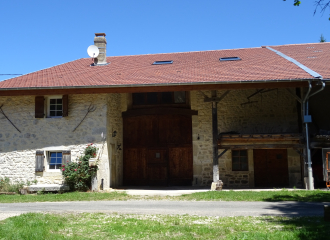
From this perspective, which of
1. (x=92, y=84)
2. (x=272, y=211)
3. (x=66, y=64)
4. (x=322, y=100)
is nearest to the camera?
(x=272, y=211)

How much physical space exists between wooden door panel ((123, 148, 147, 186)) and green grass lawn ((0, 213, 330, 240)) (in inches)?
316

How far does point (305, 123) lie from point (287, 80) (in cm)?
168

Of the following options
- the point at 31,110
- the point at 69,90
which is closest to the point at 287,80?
the point at 69,90

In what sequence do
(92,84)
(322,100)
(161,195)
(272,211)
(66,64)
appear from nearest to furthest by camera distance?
(272,211), (161,195), (92,84), (322,100), (66,64)

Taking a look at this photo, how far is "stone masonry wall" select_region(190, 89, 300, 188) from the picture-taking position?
15008mm

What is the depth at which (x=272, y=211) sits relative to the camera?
27.4ft

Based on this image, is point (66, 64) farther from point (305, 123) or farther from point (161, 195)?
point (305, 123)

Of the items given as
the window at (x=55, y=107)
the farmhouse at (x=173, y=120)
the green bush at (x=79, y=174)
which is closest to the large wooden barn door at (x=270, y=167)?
the farmhouse at (x=173, y=120)

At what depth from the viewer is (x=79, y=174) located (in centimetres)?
1316

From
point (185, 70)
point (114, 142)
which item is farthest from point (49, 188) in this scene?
point (185, 70)

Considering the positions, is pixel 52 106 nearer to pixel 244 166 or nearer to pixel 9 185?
pixel 9 185

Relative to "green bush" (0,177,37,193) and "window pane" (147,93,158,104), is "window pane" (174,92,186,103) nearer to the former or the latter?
"window pane" (147,93,158,104)

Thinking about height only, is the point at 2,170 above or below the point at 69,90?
below

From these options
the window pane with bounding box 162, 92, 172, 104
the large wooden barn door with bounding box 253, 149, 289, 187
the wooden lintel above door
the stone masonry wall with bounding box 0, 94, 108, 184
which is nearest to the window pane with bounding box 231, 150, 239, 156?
the large wooden barn door with bounding box 253, 149, 289, 187
